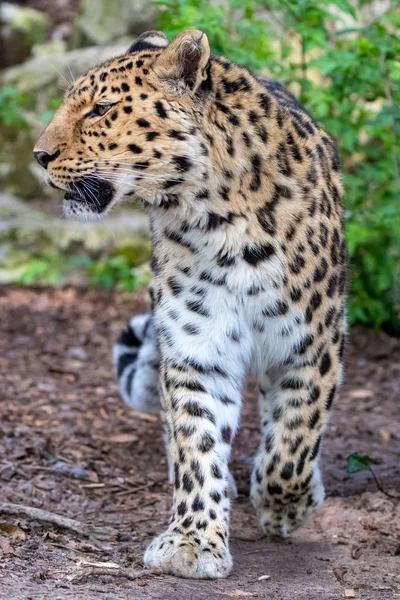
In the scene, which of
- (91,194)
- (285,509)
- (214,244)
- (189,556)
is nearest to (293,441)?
(285,509)

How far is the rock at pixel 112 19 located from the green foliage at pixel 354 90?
406cm

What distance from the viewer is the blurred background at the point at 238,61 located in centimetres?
636

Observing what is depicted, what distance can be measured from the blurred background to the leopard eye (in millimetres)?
465

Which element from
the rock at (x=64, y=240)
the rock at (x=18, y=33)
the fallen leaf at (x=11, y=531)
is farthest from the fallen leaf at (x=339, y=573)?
the rock at (x=18, y=33)

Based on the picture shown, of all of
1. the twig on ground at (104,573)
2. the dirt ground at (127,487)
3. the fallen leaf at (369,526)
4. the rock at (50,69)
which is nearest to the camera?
the twig on ground at (104,573)

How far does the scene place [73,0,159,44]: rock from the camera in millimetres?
12664

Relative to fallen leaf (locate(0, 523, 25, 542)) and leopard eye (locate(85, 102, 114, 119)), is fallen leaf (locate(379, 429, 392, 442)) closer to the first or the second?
fallen leaf (locate(0, 523, 25, 542))

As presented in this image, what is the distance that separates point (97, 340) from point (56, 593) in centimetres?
Answer: 522

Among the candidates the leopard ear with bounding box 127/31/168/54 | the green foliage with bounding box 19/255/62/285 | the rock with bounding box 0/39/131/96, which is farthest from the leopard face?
the rock with bounding box 0/39/131/96

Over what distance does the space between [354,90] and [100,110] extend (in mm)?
3037

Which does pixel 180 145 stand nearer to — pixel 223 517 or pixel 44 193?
pixel 223 517

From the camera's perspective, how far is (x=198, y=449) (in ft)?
13.5

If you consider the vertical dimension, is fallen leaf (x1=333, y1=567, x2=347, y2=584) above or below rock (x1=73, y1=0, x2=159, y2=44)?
below

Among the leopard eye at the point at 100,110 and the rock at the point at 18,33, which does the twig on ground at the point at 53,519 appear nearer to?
the leopard eye at the point at 100,110
